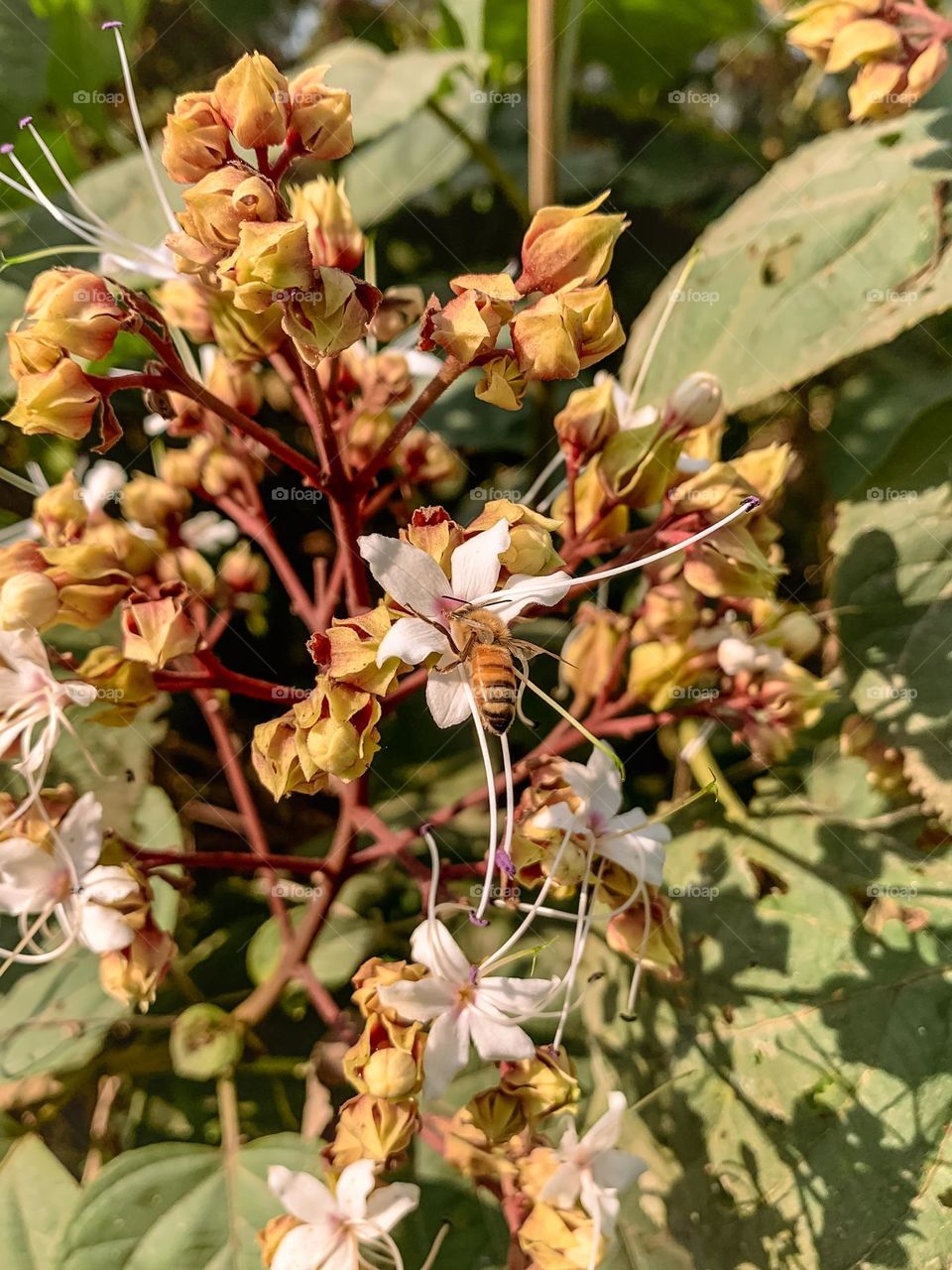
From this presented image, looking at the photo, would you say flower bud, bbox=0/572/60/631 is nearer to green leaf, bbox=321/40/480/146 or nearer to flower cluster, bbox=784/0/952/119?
green leaf, bbox=321/40/480/146

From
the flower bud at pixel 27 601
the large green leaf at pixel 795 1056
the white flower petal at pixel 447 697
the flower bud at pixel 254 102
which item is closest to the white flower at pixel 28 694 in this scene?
the flower bud at pixel 27 601

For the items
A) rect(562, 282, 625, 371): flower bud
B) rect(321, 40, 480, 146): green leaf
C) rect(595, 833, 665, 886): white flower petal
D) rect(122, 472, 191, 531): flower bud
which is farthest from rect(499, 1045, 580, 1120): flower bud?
rect(321, 40, 480, 146): green leaf

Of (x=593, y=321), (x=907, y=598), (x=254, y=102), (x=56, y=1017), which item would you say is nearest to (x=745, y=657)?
(x=907, y=598)

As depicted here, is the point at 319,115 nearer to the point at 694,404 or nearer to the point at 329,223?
the point at 329,223

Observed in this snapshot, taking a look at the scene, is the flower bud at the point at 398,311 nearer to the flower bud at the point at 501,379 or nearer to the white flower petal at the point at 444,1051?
the flower bud at the point at 501,379

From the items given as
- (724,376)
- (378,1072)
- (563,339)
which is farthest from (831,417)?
(378,1072)
